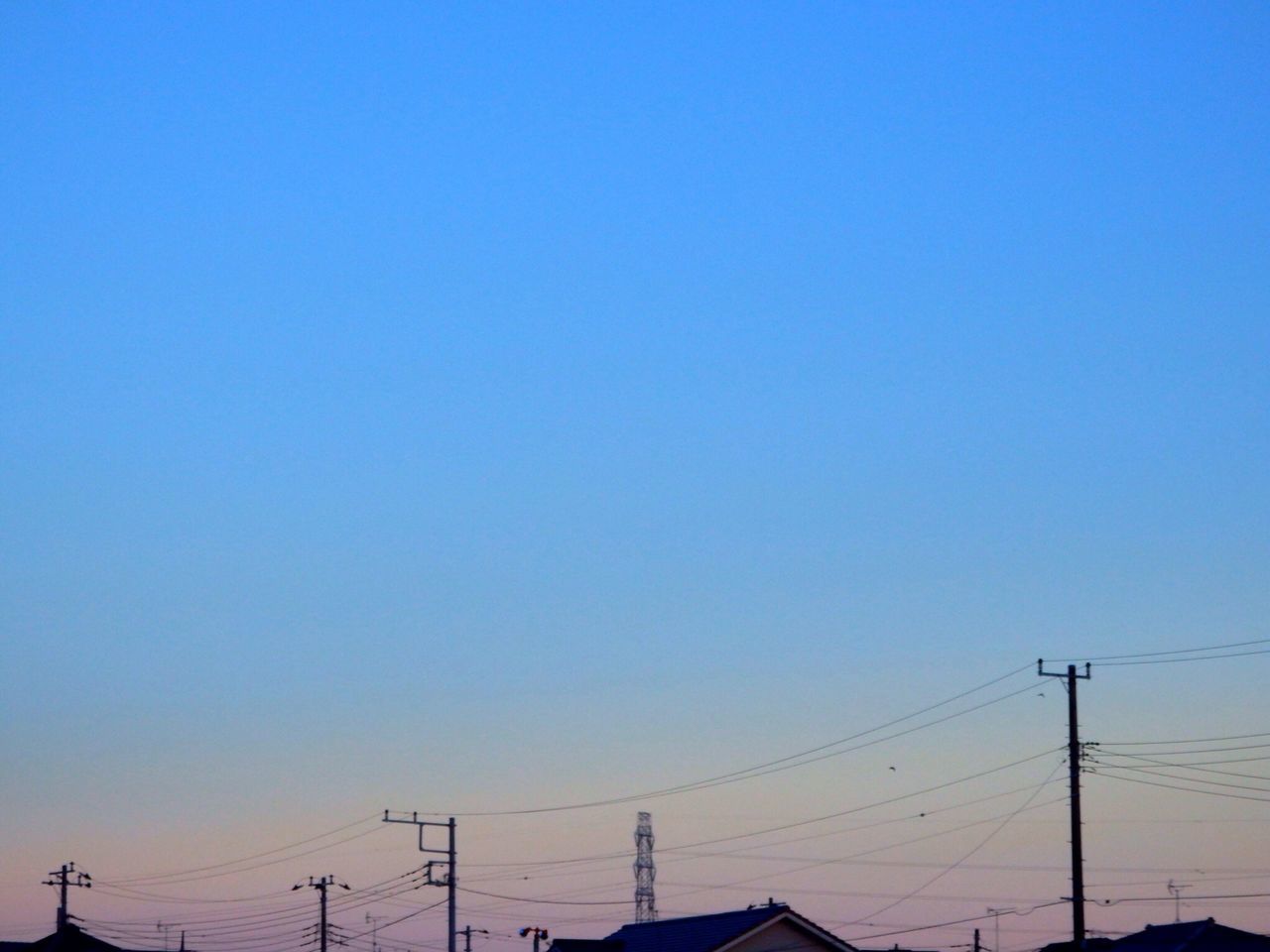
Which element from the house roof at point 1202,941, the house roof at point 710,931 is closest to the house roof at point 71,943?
the house roof at point 710,931

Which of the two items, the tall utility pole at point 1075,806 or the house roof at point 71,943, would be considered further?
the house roof at point 71,943

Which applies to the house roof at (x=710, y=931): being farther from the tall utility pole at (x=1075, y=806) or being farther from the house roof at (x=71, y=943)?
the house roof at (x=71, y=943)

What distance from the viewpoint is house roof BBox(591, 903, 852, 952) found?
5328 centimetres

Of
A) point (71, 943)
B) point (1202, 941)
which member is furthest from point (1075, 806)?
point (71, 943)

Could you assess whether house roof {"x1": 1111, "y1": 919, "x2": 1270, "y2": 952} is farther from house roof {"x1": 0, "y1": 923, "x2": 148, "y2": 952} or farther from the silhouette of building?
house roof {"x1": 0, "y1": 923, "x2": 148, "y2": 952}

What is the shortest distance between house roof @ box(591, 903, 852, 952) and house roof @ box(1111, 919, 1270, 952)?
1098cm

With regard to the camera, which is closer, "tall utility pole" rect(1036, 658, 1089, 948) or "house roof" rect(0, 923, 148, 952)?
"tall utility pole" rect(1036, 658, 1089, 948)

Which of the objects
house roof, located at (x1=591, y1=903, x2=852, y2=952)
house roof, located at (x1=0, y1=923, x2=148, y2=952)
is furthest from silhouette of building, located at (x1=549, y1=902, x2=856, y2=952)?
→ house roof, located at (x1=0, y1=923, x2=148, y2=952)

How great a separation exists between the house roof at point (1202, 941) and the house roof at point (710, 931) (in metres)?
11.0

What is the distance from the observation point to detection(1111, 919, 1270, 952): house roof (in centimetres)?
5453

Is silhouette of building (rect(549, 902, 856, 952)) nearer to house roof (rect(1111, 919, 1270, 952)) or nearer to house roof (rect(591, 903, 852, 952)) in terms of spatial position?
house roof (rect(591, 903, 852, 952))

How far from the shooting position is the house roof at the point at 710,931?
5328cm

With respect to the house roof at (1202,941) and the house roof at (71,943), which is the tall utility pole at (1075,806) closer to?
the house roof at (1202,941)

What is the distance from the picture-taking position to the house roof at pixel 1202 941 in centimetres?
5453
